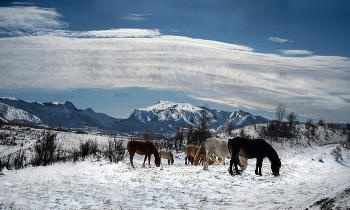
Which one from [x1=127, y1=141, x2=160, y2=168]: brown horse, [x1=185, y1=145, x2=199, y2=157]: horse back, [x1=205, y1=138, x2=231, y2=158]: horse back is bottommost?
[x1=185, y1=145, x2=199, y2=157]: horse back

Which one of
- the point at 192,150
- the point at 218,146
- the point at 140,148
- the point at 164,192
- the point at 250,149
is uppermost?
the point at 250,149

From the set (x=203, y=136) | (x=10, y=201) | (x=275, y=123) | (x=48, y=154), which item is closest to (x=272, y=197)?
(x=10, y=201)

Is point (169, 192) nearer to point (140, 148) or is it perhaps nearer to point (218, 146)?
point (218, 146)

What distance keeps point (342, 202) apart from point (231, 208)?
139 inches

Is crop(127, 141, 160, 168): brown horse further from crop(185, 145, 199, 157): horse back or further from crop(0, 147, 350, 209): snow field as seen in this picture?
crop(185, 145, 199, 157): horse back

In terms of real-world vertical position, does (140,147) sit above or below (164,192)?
above

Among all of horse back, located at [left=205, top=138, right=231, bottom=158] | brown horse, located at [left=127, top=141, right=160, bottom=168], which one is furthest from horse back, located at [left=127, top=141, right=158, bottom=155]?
horse back, located at [left=205, top=138, right=231, bottom=158]

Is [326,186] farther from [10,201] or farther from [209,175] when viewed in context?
[10,201]

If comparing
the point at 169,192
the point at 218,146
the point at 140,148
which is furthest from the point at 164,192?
the point at 140,148

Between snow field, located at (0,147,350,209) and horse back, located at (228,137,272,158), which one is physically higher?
horse back, located at (228,137,272,158)

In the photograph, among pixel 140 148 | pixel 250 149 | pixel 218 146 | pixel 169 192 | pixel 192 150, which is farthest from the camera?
pixel 192 150

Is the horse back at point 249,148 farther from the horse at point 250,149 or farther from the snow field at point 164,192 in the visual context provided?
the snow field at point 164,192

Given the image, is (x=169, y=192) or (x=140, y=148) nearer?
(x=169, y=192)

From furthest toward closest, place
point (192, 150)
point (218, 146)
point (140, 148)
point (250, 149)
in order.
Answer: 1. point (192, 150)
2. point (140, 148)
3. point (218, 146)
4. point (250, 149)
